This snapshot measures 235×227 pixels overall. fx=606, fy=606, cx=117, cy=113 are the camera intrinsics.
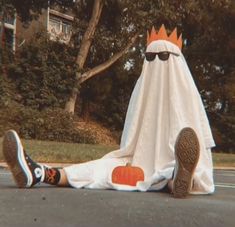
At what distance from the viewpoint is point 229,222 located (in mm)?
3875

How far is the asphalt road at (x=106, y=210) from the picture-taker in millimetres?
3764

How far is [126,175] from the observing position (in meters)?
5.42

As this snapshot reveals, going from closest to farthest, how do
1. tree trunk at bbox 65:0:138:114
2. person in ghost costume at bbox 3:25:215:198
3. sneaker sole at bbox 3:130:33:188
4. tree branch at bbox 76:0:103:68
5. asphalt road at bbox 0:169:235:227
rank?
asphalt road at bbox 0:169:235:227, sneaker sole at bbox 3:130:33:188, person in ghost costume at bbox 3:25:215:198, tree trunk at bbox 65:0:138:114, tree branch at bbox 76:0:103:68

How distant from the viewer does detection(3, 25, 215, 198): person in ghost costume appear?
17.0 ft

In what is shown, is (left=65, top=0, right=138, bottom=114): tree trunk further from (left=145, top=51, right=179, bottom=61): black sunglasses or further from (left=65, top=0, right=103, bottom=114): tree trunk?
(left=145, top=51, right=179, bottom=61): black sunglasses

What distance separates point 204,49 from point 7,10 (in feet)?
42.7

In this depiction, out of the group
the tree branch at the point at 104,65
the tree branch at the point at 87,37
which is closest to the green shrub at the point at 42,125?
the tree branch at the point at 104,65

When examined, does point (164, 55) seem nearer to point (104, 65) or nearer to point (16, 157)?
point (16, 157)

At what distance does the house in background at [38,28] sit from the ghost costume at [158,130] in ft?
69.7

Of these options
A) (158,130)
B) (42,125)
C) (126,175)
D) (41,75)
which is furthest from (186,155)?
(41,75)

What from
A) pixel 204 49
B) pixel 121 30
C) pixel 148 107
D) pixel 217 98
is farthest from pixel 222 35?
pixel 148 107

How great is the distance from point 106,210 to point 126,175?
135cm

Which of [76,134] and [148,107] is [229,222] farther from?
[76,134]

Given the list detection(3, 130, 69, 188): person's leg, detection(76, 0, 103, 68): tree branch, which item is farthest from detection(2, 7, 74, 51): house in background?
detection(3, 130, 69, 188): person's leg
